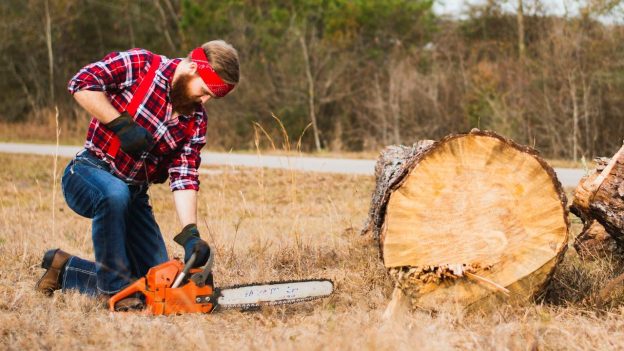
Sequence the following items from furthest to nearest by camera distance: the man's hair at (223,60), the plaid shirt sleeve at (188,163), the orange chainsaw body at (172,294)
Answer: the plaid shirt sleeve at (188,163) → the man's hair at (223,60) → the orange chainsaw body at (172,294)

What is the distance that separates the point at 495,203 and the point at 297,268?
1701 millimetres

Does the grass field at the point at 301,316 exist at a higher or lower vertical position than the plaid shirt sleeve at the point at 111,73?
lower

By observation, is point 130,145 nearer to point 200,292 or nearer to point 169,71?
point 169,71

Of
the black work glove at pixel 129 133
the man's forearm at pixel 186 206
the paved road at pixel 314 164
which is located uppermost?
the black work glove at pixel 129 133

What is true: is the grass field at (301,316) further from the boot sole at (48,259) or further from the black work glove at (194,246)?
the black work glove at (194,246)

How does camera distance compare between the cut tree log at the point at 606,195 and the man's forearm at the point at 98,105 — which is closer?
the man's forearm at the point at 98,105

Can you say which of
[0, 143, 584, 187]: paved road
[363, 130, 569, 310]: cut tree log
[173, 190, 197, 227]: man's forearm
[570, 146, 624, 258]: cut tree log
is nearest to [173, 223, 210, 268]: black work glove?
[173, 190, 197, 227]: man's forearm

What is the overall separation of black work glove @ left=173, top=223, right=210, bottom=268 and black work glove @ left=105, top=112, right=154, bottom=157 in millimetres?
501

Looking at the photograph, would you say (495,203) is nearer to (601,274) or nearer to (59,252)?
(601,274)

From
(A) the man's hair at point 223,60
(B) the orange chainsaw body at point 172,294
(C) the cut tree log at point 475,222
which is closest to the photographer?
(C) the cut tree log at point 475,222

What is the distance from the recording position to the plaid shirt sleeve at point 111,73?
3.76m

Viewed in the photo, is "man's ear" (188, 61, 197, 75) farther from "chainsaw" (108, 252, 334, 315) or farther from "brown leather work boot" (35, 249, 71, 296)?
"brown leather work boot" (35, 249, 71, 296)


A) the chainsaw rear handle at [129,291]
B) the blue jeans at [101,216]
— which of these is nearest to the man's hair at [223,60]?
the blue jeans at [101,216]

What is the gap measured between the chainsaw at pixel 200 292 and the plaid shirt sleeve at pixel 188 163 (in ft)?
1.61
